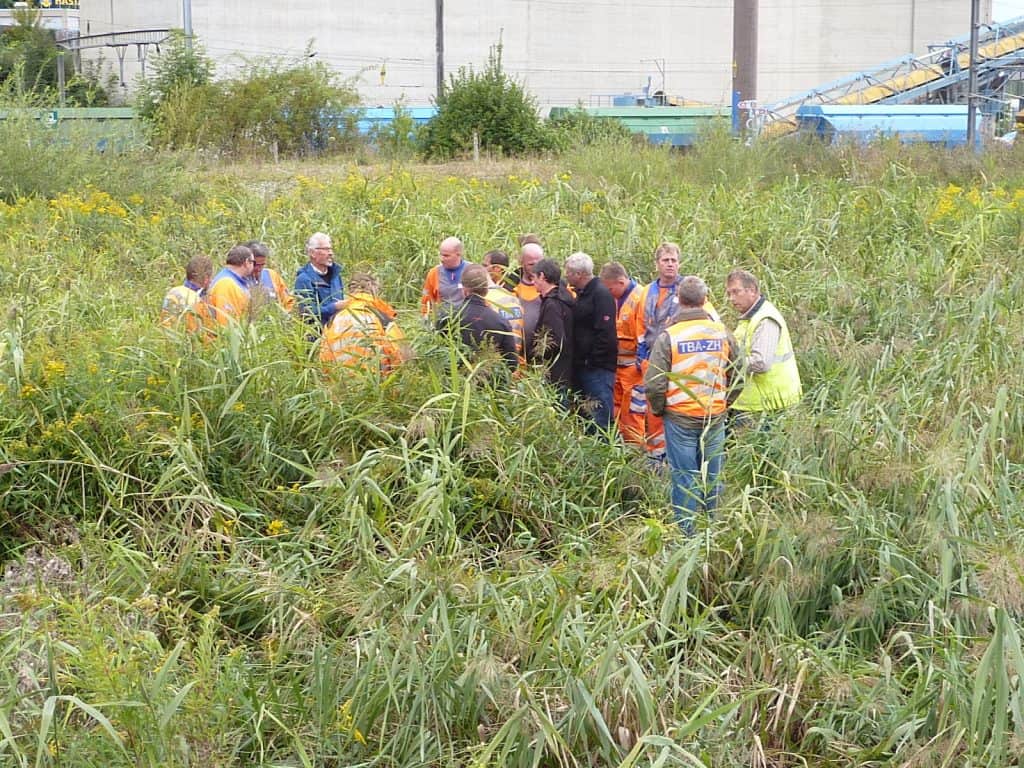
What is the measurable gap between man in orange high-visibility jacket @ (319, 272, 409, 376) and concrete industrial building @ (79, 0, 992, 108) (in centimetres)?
3449

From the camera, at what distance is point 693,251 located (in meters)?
11.7

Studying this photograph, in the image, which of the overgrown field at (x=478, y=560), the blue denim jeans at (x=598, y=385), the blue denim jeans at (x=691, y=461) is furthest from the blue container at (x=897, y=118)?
the blue denim jeans at (x=691, y=461)

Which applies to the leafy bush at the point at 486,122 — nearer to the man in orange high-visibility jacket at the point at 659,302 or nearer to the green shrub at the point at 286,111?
the green shrub at the point at 286,111

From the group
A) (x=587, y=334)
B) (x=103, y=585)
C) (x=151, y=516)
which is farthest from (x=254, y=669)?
(x=587, y=334)

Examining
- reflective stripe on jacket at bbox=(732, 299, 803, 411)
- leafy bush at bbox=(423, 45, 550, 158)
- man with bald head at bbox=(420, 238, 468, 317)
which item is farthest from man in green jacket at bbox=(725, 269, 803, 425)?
leafy bush at bbox=(423, 45, 550, 158)

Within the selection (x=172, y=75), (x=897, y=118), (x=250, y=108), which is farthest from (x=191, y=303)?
(x=897, y=118)

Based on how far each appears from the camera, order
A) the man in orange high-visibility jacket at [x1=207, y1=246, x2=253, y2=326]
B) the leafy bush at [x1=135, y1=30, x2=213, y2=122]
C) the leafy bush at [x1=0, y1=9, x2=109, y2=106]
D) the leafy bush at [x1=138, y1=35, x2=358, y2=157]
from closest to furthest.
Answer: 1. the man in orange high-visibility jacket at [x1=207, y1=246, x2=253, y2=326]
2. the leafy bush at [x1=138, y1=35, x2=358, y2=157]
3. the leafy bush at [x1=135, y1=30, x2=213, y2=122]
4. the leafy bush at [x1=0, y1=9, x2=109, y2=106]

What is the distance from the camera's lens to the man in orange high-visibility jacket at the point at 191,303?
7711mm

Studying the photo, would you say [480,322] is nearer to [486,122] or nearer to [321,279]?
[321,279]

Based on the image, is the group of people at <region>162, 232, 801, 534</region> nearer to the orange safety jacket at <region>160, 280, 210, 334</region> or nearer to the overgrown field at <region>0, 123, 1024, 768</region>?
the orange safety jacket at <region>160, 280, 210, 334</region>

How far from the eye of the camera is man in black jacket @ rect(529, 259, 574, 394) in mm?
8273

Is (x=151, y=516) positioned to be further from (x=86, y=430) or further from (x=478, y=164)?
(x=478, y=164)

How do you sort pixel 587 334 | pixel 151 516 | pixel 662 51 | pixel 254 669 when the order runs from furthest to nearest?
pixel 662 51
pixel 587 334
pixel 151 516
pixel 254 669

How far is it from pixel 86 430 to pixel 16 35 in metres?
41.6
